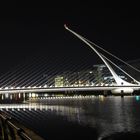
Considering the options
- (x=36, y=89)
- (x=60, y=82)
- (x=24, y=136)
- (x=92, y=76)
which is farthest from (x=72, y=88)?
(x=60, y=82)

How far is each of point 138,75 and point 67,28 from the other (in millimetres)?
59869

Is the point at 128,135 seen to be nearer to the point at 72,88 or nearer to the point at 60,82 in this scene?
the point at 72,88

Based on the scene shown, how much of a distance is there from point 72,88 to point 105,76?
6171cm

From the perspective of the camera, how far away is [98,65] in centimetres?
13450

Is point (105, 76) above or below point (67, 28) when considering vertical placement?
below

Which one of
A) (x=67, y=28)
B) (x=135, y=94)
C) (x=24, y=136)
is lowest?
(x=135, y=94)

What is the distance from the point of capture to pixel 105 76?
121m

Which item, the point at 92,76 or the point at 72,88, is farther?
the point at 92,76

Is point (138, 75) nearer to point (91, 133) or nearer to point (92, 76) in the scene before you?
point (92, 76)

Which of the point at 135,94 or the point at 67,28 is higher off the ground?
the point at 67,28

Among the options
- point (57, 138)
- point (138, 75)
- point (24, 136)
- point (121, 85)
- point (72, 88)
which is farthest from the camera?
point (138, 75)

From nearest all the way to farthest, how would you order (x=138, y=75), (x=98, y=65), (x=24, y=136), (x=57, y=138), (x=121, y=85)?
(x=24, y=136) < (x=57, y=138) < (x=121, y=85) < (x=138, y=75) < (x=98, y=65)

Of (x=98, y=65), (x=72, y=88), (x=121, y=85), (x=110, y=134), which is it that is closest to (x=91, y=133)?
(x=110, y=134)

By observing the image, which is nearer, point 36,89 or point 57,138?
point 57,138
